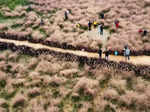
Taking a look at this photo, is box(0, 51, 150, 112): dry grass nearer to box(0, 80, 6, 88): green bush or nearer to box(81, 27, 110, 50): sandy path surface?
box(0, 80, 6, 88): green bush

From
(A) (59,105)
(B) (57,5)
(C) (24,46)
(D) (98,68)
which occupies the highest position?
(B) (57,5)

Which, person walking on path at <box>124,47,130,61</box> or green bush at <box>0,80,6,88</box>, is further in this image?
person walking on path at <box>124,47,130,61</box>

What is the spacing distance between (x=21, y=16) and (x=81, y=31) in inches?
499

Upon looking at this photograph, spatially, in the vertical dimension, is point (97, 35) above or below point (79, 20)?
below

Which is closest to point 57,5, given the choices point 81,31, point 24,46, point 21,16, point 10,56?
point 21,16

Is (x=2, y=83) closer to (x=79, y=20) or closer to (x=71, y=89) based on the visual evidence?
(x=71, y=89)

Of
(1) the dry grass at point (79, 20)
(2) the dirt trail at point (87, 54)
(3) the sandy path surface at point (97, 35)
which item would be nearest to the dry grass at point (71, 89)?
(2) the dirt trail at point (87, 54)

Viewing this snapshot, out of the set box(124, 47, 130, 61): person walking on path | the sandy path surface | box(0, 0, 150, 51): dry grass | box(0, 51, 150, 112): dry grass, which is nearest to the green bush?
box(0, 51, 150, 112): dry grass

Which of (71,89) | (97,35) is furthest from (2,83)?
(97,35)

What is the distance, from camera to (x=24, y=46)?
790 inches

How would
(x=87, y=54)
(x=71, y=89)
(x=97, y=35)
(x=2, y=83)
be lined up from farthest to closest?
(x=97, y=35), (x=87, y=54), (x=2, y=83), (x=71, y=89)

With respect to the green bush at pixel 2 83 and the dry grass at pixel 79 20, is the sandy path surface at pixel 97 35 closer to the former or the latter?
the dry grass at pixel 79 20

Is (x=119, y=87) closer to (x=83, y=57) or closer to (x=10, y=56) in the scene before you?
(x=83, y=57)

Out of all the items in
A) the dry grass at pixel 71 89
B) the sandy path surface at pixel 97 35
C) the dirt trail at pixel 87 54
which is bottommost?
the dry grass at pixel 71 89
